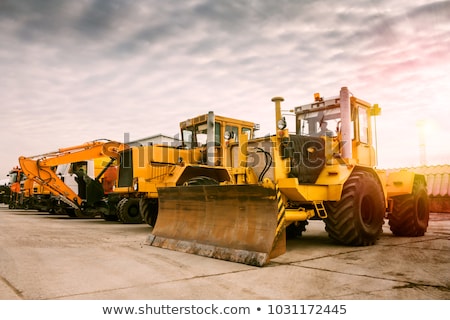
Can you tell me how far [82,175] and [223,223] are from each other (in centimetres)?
1044

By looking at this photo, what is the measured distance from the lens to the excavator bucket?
17.6 ft

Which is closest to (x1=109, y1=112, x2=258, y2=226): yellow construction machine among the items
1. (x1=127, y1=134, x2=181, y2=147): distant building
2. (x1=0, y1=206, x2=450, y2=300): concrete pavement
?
(x1=127, y1=134, x2=181, y2=147): distant building

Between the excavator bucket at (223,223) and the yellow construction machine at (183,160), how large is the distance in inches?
67.3

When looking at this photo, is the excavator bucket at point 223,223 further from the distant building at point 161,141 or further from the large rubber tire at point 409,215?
the large rubber tire at point 409,215

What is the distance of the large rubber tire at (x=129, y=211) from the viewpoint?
40.4 ft

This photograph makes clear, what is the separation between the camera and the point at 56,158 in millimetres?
15742

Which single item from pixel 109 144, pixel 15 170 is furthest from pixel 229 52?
pixel 15 170

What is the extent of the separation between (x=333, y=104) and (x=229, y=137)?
7.75ft

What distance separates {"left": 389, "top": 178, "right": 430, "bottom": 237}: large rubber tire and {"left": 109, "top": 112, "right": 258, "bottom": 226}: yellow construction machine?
3.75 m

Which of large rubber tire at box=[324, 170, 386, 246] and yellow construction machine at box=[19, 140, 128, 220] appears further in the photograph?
yellow construction machine at box=[19, 140, 128, 220]

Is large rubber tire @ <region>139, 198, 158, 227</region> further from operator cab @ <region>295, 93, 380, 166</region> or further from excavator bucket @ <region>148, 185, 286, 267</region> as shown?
operator cab @ <region>295, 93, 380, 166</region>

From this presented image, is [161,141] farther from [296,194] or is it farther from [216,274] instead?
[216,274]
